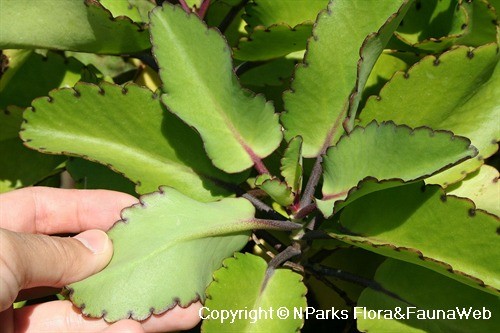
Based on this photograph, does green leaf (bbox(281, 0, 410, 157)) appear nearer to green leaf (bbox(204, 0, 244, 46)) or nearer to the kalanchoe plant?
the kalanchoe plant

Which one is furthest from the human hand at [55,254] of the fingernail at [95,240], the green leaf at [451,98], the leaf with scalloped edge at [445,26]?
the leaf with scalloped edge at [445,26]

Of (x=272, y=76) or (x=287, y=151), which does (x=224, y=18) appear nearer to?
(x=272, y=76)

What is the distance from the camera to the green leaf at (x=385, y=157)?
0.77m

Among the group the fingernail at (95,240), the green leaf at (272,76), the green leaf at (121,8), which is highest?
the green leaf at (272,76)

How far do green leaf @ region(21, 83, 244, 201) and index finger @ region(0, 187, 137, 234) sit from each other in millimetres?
109

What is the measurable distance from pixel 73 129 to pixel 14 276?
10.9 inches

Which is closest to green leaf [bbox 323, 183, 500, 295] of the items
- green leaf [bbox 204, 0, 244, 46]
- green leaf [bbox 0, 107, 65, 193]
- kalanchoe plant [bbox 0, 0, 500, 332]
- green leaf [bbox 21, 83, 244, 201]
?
kalanchoe plant [bbox 0, 0, 500, 332]

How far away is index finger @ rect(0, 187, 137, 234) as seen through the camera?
110 cm

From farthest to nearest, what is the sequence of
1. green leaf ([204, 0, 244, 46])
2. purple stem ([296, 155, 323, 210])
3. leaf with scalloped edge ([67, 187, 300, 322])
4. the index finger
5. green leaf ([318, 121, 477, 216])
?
green leaf ([204, 0, 244, 46]), the index finger, purple stem ([296, 155, 323, 210]), leaf with scalloped edge ([67, 187, 300, 322]), green leaf ([318, 121, 477, 216])

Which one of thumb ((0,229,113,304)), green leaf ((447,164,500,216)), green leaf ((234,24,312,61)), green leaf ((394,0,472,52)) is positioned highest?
green leaf ((394,0,472,52))

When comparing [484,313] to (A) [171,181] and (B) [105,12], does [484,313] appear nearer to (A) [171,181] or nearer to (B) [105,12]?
(A) [171,181]

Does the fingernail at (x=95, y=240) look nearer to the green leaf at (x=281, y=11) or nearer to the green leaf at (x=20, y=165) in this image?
the green leaf at (x=20, y=165)

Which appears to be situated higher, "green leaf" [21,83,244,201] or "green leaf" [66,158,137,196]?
"green leaf" [21,83,244,201]

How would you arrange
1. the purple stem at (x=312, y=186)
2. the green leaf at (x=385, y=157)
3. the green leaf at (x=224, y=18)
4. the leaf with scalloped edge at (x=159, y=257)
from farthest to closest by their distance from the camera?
1. the green leaf at (x=224, y=18)
2. the purple stem at (x=312, y=186)
3. the leaf with scalloped edge at (x=159, y=257)
4. the green leaf at (x=385, y=157)
